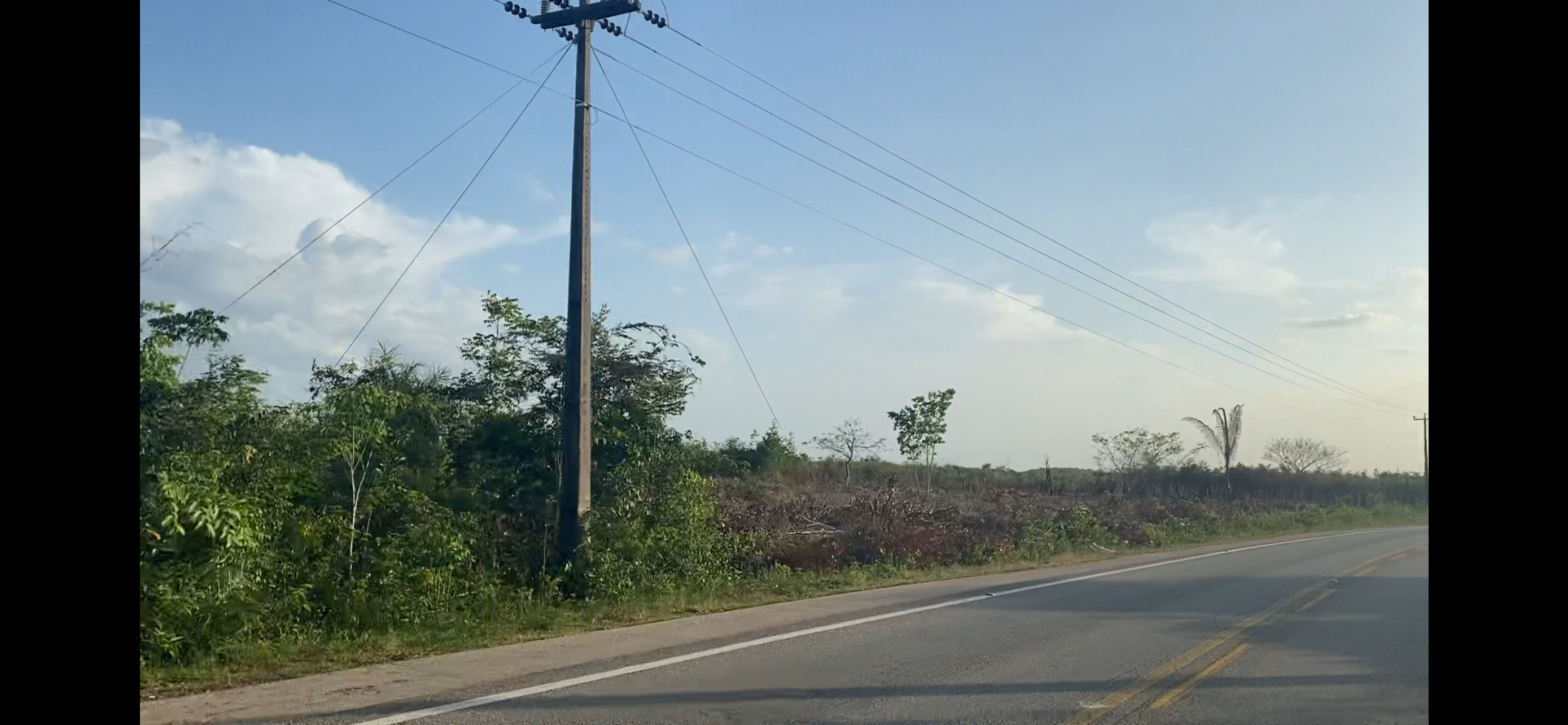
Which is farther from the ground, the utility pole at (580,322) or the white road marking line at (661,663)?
the utility pole at (580,322)

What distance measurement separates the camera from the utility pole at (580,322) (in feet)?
49.5

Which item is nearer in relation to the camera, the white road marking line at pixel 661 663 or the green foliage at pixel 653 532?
the white road marking line at pixel 661 663

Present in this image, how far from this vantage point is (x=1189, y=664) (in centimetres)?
983

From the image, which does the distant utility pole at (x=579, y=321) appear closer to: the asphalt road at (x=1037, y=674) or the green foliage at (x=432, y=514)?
the green foliage at (x=432, y=514)

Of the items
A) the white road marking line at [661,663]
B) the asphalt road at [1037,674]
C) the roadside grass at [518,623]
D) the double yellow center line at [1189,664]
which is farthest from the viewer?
the roadside grass at [518,623]

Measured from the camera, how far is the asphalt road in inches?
304

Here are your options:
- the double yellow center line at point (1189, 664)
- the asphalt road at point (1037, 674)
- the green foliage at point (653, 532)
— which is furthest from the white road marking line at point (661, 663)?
the green foliage at point (653, 532)

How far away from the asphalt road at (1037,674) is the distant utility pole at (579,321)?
191 inches

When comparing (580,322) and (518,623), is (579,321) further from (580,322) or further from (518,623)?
(518,623)

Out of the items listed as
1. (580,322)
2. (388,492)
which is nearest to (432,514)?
(388,492)

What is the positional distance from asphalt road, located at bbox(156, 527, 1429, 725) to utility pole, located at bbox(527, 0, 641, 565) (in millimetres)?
4865
